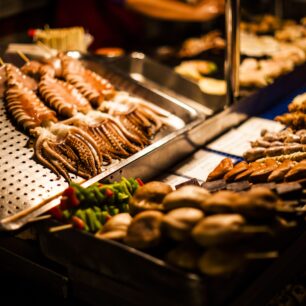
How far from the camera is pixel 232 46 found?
3.69 meters

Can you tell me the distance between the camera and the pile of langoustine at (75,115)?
2.97 m

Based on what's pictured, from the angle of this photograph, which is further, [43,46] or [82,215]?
[43,46]

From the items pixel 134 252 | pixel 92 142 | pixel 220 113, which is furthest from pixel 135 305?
pixel 220 113

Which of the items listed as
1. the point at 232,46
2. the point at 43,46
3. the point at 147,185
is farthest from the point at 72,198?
the point at 43,46

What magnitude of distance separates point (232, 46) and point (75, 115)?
3.95 feet

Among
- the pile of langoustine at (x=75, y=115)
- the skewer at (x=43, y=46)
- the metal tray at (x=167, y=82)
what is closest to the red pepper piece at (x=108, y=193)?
the pile of langoustine at (x=75, y=115)

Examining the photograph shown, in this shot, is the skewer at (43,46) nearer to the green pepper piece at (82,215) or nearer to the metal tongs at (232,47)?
the metal tongs at (232,47)

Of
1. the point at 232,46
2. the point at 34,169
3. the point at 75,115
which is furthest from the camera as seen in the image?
the point at 232,46

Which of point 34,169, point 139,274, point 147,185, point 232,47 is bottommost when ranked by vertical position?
point 34,169

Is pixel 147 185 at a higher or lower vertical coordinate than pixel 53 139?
higher

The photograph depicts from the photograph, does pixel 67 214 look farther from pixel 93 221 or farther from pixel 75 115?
pixel 75 115

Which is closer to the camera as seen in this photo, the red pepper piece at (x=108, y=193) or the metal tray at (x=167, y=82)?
the red pepper piece at (x=108, y=193)

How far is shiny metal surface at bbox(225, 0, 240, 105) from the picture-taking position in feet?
11.5

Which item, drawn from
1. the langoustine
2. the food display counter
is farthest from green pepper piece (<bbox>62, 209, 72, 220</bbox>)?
the langoustine
